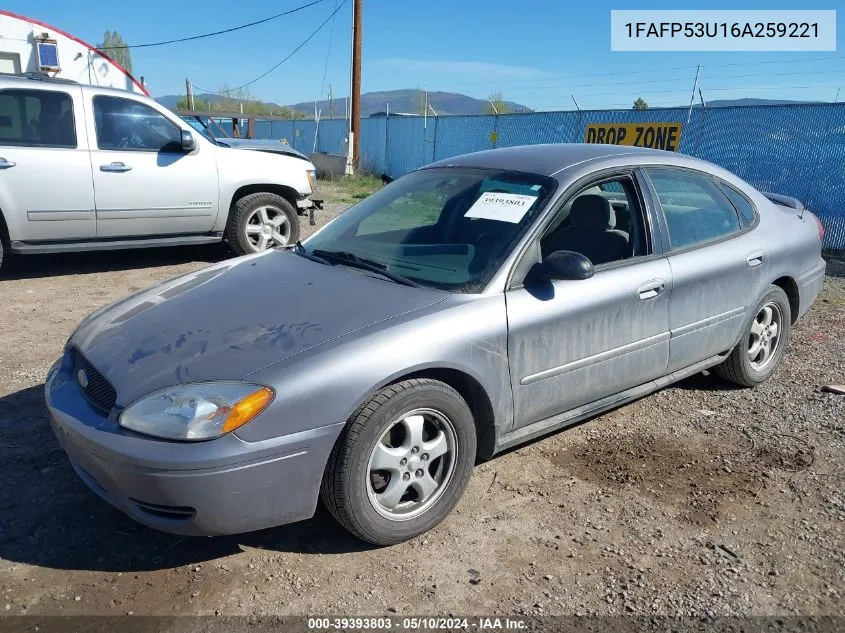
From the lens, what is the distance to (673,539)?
A: 3000 mm

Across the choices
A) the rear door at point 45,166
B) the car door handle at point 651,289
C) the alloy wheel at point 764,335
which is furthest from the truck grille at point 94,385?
the rear door at point 45,166

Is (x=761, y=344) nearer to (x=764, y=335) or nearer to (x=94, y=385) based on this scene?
(x=764, y=335)

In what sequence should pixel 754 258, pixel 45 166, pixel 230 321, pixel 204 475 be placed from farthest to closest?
pixel 45 166, pixel 754 258, pixel 230 321, pixel 204 475

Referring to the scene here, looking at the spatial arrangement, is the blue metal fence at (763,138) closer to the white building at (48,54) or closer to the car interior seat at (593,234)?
the car interior seat at (593,234)

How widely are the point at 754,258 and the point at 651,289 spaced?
109 centimetres

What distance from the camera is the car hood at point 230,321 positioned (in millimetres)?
2646

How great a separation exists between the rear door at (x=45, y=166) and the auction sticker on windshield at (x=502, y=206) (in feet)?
15.9

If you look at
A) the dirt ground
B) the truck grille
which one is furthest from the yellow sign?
the truck grille

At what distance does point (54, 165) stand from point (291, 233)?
2645mm

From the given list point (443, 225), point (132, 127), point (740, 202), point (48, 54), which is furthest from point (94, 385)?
point (48, 54)

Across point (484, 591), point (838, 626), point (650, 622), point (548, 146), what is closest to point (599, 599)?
point (650, 622)

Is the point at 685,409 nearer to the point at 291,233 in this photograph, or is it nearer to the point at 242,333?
the point at 242,333

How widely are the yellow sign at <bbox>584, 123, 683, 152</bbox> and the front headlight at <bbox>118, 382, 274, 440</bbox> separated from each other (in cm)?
1042

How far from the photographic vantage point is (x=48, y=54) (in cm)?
1302
